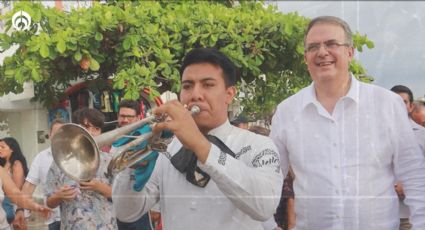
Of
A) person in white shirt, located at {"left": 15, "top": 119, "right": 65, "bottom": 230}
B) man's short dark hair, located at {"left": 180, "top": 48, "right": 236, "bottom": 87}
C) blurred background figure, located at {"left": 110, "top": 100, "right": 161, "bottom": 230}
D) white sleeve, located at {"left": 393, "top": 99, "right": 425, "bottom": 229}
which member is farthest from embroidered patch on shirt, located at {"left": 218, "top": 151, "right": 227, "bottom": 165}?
person in white shirt, located at {"left": 15, "top": 119, "right": 65, "bottom": 230}

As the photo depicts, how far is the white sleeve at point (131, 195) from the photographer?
1393mm

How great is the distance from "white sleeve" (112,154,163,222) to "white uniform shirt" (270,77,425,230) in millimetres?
401

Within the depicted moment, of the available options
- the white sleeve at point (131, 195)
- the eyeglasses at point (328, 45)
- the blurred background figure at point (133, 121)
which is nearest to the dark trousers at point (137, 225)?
the blurred background figure at point (133, 121)

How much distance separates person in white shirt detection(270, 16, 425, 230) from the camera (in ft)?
4.98

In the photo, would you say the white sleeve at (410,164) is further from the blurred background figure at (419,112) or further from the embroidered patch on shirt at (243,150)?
the embroidered patch on shirt at (243,150)

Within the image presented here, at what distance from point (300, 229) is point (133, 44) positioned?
755mm

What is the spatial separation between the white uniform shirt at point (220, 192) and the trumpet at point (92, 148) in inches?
2.4

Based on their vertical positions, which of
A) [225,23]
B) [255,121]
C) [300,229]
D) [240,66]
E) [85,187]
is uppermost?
[225,23]

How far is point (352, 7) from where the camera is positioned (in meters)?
1.58

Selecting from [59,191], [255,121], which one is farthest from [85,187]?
[255,121]

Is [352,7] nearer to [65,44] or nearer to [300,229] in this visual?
[300,229]

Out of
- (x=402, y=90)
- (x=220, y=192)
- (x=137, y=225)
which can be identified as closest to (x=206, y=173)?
(x=220, y=192)

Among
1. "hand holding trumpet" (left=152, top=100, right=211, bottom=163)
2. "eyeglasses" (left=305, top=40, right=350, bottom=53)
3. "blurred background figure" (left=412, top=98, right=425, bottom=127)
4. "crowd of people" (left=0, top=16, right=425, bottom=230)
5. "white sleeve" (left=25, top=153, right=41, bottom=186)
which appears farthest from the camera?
"white sleeve" (left=25, top=153, right=41, bottom=186)

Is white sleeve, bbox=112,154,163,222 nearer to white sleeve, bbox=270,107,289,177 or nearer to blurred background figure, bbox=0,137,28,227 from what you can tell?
white sleeve, bbox=270,107,289,177
